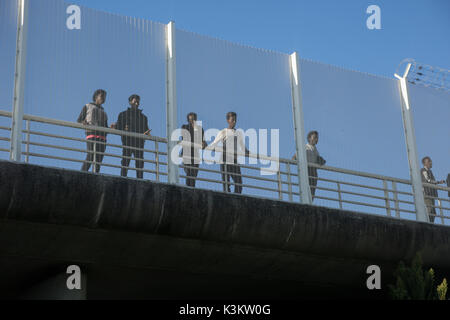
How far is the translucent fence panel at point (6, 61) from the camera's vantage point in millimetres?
12805

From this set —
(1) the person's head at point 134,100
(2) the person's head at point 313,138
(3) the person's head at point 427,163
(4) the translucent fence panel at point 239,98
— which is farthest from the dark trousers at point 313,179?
(1) the person's head at point 134,100

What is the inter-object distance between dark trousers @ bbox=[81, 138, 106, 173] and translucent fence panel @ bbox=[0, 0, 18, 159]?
1.30m

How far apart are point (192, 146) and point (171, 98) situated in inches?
37.2

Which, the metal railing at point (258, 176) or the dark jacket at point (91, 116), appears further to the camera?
the dark jacket at point (91, 116)

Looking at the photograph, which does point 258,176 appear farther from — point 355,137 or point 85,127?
point 85,127

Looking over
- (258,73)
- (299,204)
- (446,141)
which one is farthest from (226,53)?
(446,141)

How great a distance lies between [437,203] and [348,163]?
2627 millimetres

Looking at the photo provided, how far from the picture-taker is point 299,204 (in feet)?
48.3

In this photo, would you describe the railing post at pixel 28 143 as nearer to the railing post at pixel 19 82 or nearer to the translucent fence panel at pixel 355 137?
the railing post at pixel 19 82

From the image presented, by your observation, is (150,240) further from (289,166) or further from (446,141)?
(446,141)

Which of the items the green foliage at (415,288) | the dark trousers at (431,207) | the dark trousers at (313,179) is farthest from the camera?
the dark trousers at (431,207)

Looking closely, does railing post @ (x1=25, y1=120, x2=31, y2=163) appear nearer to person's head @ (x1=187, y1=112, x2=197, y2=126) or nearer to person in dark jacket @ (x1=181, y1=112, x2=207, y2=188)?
person in dark jacket @ (x1=181, y1=112, x2=207, y2=188)

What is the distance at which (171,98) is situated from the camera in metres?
14.2

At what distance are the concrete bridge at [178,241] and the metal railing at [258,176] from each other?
0.31 metres
